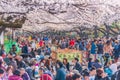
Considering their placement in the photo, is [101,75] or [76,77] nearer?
[76,77]

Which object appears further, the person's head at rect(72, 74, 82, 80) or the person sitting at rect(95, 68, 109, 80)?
the person sitting at rect(95, 68, 109, 80)

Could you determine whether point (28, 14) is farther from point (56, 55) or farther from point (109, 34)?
point (56, 55)

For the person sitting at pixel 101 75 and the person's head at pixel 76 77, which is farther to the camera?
the person sitting at pixel 101 75

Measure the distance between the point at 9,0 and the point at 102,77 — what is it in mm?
19100

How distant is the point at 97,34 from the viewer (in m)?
31.9

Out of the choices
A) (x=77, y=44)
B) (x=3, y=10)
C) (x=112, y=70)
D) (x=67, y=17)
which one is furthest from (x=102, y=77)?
(x=67, y=17)

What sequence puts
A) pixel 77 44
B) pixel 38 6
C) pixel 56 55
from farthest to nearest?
pixel 38 6 < pixel 77 44 < pixel 56 55

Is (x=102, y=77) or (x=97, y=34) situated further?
(x=97, y=34)

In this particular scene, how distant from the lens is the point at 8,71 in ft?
24.1

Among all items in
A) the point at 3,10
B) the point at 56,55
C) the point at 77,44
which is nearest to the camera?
the point at 56,55

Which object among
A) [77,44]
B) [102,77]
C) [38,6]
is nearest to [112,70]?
[102,77]

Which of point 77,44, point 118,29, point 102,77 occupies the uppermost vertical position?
point 118,29

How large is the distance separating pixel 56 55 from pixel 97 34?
1944 cm

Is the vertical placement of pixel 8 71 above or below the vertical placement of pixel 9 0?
below
